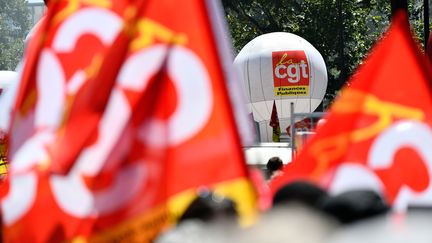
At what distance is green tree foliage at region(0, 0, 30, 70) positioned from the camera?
335ft

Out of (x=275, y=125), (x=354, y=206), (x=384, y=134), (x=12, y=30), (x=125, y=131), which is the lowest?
(x=12, y=30)

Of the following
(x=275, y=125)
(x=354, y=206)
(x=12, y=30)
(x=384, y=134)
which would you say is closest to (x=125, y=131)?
(x=384, y=134)

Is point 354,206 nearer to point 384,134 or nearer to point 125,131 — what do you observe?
point 125,131

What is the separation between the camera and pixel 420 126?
17.8ft

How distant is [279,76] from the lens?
102 ft

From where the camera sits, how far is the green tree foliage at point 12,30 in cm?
10219

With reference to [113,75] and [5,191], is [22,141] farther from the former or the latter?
[113,75]

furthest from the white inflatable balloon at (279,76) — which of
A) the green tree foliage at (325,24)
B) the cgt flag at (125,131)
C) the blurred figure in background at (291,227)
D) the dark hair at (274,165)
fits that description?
the blurred figure in background at (291,227)

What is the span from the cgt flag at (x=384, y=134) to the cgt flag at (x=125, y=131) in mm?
660

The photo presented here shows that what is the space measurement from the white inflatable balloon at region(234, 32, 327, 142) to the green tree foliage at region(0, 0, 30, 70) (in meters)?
68.8

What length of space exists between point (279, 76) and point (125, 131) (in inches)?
1035

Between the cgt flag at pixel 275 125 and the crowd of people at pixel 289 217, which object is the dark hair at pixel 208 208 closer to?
the crowd of people at pixel 289 217

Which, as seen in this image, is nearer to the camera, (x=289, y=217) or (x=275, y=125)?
(x=289, y=217)

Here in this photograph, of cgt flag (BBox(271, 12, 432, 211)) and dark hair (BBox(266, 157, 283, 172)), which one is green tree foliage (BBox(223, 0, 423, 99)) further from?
cgt flag (BBox(271, 12, 432, 211))
